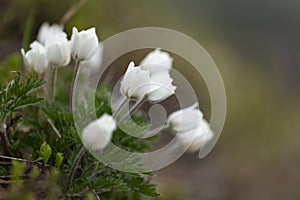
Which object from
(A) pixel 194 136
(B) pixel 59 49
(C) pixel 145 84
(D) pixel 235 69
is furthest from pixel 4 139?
(D) pixel 235 69

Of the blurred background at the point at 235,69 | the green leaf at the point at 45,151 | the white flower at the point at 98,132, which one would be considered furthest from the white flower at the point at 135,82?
the blurred background at the point at 235,69

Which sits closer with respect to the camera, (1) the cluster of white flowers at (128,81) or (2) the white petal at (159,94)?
(1) the cluster of white flowers at (128,81)

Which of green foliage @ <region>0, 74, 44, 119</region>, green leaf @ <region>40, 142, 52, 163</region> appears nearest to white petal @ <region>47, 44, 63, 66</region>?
green foliage @ <region>0, 74, 44, 119</region>

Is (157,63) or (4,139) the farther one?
(157,63)

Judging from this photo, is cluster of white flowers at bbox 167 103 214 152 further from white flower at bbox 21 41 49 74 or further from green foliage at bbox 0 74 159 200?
white flower at bbox 21 41 49 74

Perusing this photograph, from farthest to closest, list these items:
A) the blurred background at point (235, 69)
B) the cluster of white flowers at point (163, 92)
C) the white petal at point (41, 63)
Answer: the blurred background at point (235, 69)
the white petal at point (41, 63)
the cluster of white flowers at point (163, 92)

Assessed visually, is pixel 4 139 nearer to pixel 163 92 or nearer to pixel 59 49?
pixel 59 49

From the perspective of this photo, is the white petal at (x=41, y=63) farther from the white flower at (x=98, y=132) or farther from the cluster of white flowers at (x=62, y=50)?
the white flower at (x=98, y=132)
